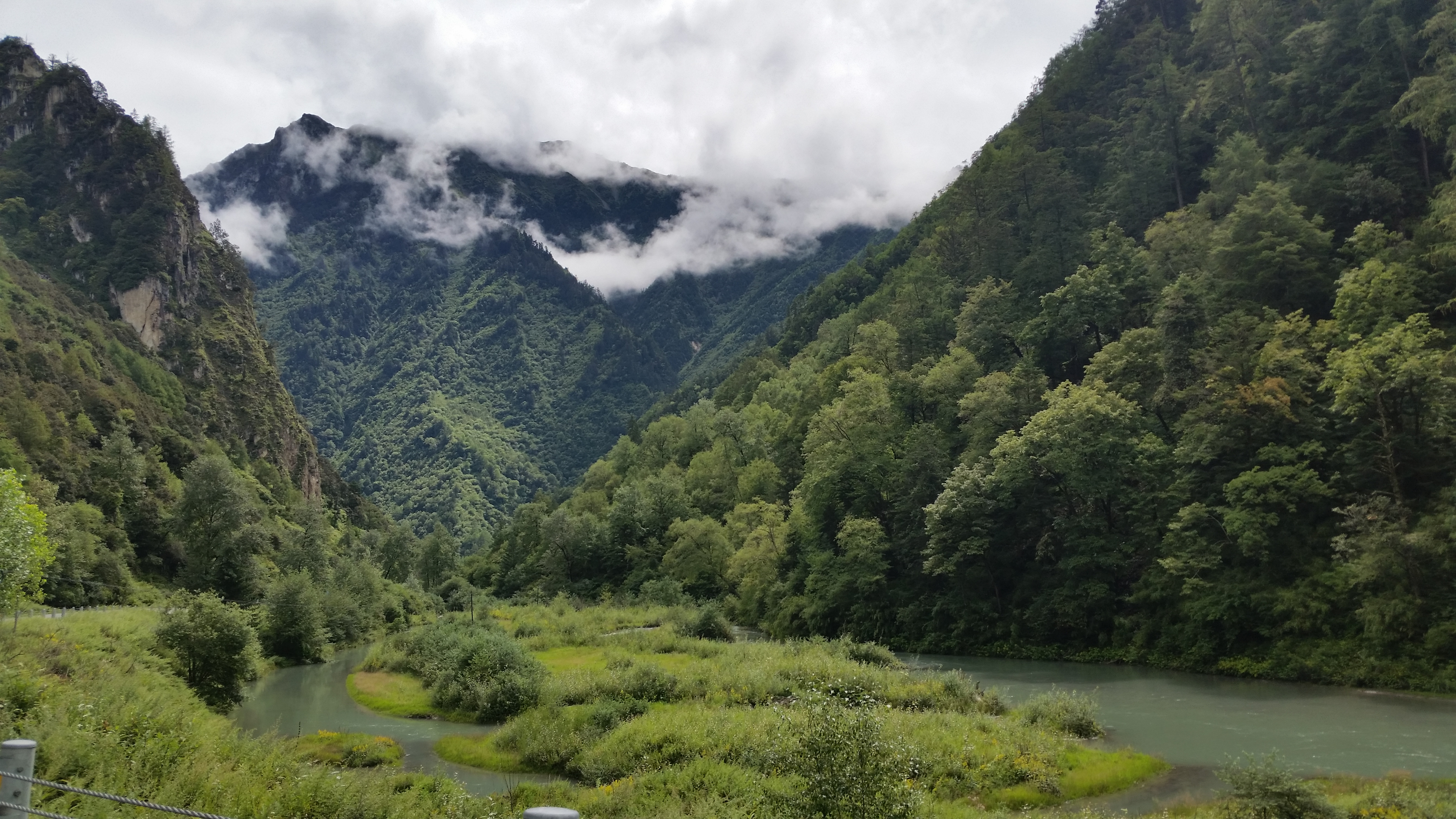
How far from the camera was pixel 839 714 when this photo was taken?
18906 millimetres

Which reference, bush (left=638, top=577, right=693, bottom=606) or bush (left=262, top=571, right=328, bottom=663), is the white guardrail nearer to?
bush (left=262, top=571, right=328, bottom=663)

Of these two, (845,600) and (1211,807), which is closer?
(1211,807)

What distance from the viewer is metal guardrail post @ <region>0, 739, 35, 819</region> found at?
5949mm

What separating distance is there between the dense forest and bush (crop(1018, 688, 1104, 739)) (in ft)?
144

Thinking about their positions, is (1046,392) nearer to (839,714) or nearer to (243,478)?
(839,714)

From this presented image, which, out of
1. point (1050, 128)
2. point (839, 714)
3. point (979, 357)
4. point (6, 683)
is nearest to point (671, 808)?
point (839, 714)


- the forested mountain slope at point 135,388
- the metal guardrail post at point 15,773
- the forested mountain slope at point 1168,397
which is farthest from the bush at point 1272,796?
the forested mountain slope at point 135,388

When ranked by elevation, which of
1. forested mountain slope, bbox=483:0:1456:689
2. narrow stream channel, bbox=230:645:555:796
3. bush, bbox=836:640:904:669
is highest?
forested mountain slope, bbox=483:0:1456:689

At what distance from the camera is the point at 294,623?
73.8 meters

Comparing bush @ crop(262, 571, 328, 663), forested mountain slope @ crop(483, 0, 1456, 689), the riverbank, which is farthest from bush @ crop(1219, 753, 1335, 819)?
bush @ crop(262, 571, 328, 663)

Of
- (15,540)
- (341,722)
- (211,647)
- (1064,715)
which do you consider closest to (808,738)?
(1064,715)

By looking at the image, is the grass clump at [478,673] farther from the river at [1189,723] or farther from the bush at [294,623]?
the bush at [294,623]

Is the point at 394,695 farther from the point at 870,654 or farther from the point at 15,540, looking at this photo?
the point at 870,654

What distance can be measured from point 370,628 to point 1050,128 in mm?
105825
